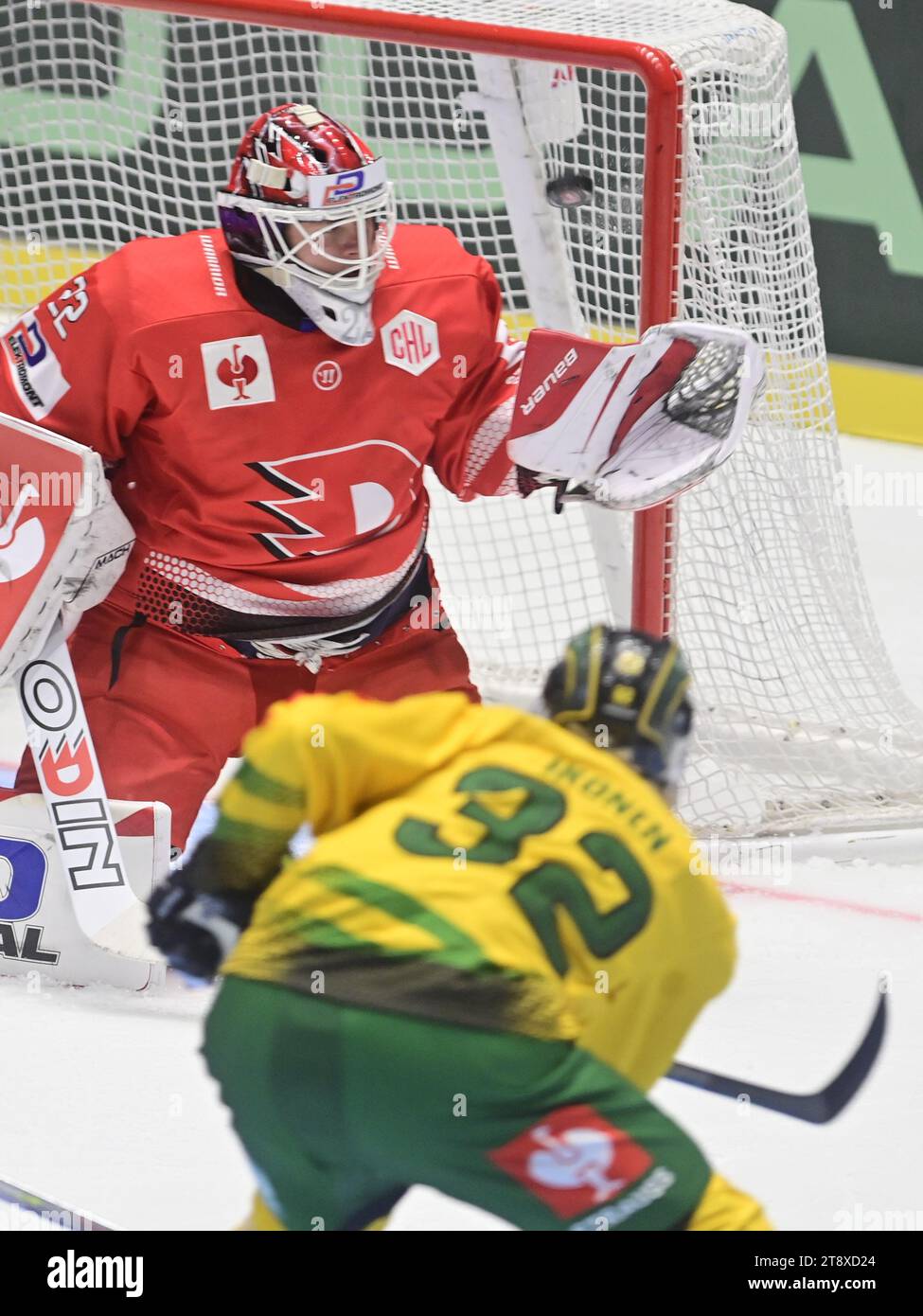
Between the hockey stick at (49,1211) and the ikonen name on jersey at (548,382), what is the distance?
1426 millimetres

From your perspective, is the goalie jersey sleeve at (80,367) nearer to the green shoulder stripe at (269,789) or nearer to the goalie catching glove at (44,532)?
the goalie catching glove at (44,532)

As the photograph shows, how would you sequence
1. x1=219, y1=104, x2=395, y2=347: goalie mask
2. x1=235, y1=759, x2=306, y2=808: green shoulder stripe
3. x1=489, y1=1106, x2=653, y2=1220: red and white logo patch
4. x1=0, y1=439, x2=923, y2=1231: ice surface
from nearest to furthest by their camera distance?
x1=489, y1=1106, x2=653, y2=1220: red and white logo patch
x1=235, y1=759, x2=306, y2=808: green shoulder stripe
x1=0, y1=439, x2=923, y2=1231: ice surface
x1=219, y1=104, x2=395, y2=347: goalie mask

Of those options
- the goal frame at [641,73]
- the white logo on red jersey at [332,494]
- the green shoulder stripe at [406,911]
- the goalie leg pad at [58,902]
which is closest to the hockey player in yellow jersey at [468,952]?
the green shoulder stripe at [406,911]

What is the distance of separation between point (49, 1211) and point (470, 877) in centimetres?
92

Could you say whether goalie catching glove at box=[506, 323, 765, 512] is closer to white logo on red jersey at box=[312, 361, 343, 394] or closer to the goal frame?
the goal frame

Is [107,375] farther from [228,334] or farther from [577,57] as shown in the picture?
[577,57]

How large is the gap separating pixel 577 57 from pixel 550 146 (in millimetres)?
467

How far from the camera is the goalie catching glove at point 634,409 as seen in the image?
2943mm

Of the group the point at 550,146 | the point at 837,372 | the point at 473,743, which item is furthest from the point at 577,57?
the point at 837,372

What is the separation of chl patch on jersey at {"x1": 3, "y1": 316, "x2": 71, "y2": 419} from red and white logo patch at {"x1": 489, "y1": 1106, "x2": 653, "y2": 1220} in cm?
168

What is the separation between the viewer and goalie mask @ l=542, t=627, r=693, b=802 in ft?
6.10

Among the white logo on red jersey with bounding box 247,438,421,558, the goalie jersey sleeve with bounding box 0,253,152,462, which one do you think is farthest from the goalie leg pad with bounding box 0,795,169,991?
the goalie jersey sleeve with bounding box 0,253,152,462

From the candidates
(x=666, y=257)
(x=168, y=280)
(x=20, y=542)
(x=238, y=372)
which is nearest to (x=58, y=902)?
(x=20, y=542)

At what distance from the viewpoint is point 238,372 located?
2.95m
